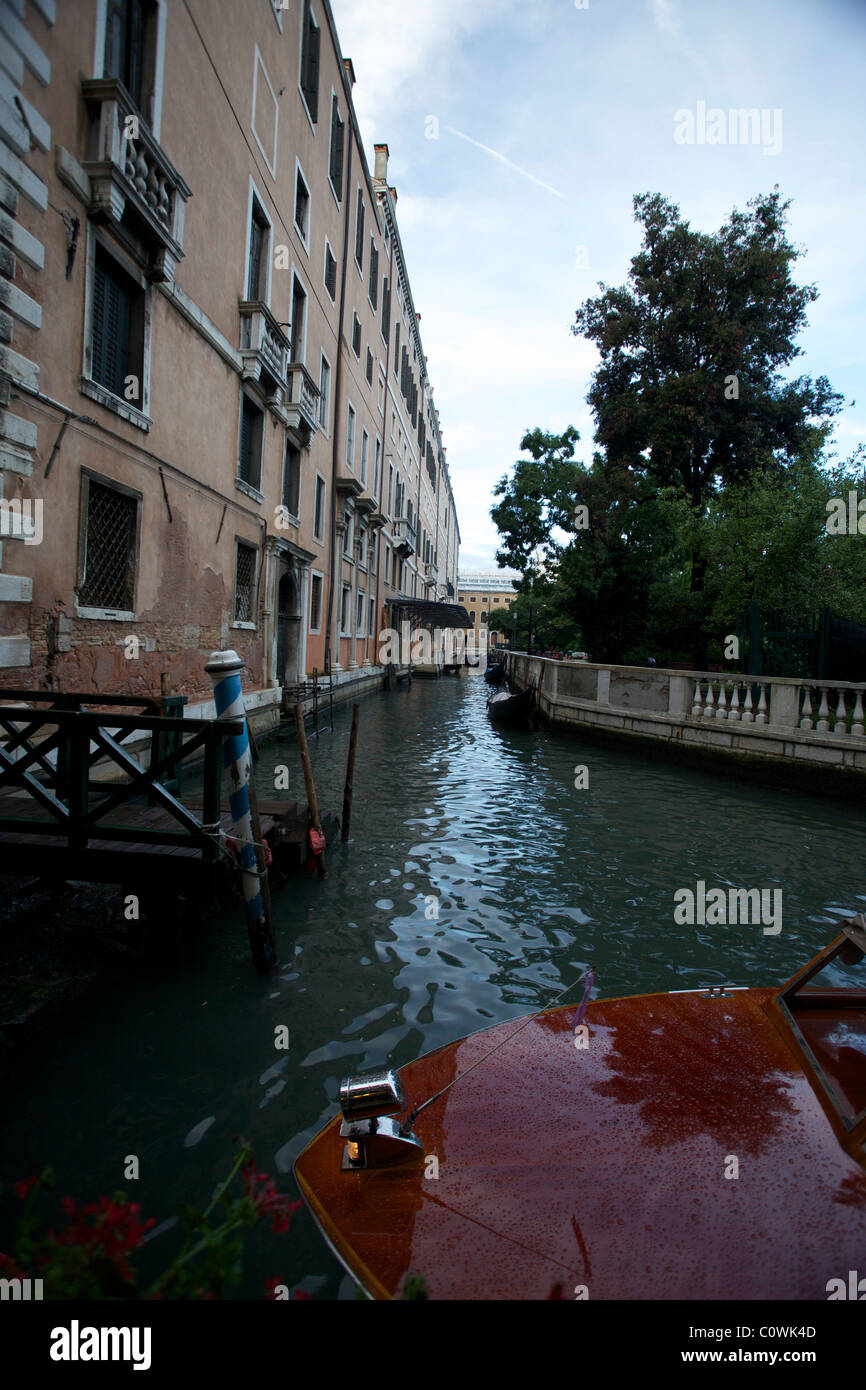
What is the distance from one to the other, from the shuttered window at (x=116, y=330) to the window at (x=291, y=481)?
22.6 ft

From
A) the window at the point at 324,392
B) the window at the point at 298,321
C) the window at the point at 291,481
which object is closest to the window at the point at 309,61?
the window at the point at 298,321

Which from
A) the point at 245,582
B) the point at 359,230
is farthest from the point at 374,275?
the point at 245,582

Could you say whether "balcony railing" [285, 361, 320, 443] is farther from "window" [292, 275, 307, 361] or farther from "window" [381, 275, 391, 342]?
"window" [381, 275, 391, 342]

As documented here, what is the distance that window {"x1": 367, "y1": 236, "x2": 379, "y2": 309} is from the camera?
24.4 metres

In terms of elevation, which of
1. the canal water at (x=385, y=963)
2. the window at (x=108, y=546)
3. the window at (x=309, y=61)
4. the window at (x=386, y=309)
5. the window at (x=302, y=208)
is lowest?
the canal water at (x=385, y=963)

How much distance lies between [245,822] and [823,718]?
9.45 m

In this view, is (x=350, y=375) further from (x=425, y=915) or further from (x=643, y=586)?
(x=425, y=915)

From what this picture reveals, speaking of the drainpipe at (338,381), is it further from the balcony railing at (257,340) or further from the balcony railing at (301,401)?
the balcony railing at (257,340)

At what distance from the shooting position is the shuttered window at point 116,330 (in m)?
7.55

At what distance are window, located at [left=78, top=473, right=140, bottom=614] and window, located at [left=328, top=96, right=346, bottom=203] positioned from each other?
1417 centimetres

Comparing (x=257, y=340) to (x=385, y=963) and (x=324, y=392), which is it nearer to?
(x=324, y=392)

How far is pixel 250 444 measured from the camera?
13.1 metres

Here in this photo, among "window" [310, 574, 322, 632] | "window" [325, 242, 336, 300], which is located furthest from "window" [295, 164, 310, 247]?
"window" [310, 574, 322, 632]
